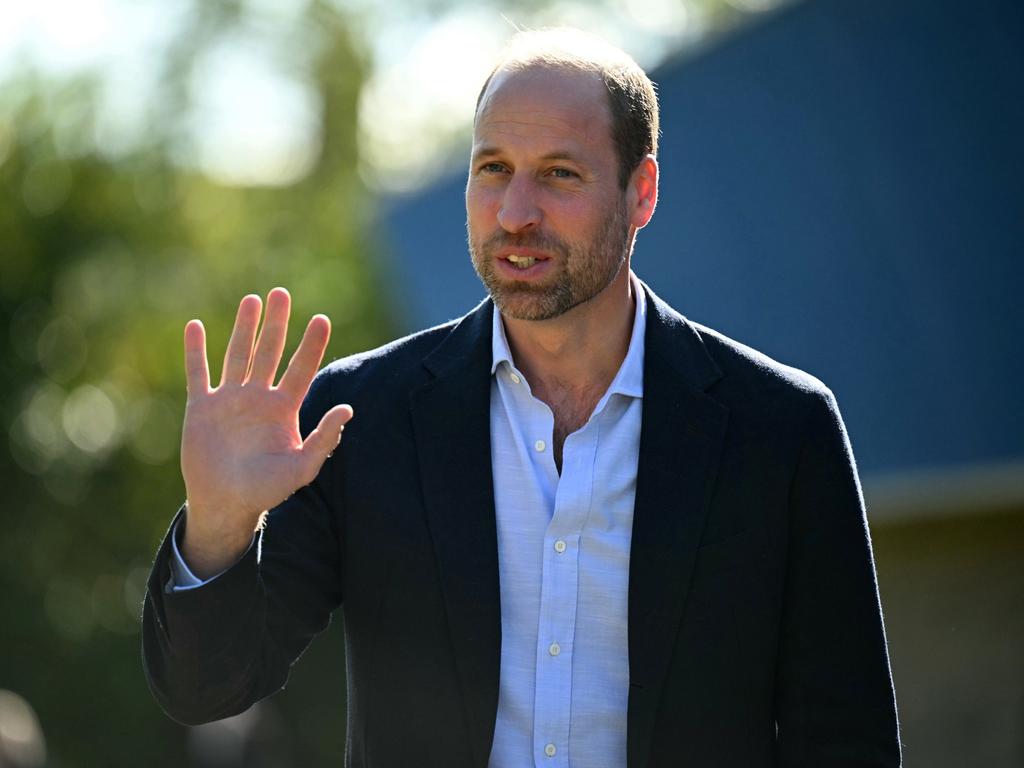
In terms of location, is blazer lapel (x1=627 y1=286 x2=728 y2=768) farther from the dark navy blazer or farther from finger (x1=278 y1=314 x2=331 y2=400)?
finger (x1=278 y1=314 x2=331 y2=400)

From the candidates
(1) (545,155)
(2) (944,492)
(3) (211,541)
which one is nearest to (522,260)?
(1) (545,155)

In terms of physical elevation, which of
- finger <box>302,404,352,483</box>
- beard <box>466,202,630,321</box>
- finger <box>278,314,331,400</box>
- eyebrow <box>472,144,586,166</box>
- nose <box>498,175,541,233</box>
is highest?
eyebrow <box>472,144,586,166</box>

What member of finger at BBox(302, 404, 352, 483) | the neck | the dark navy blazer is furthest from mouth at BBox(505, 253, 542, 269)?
finger at BBox(302, 404, 352, 483)

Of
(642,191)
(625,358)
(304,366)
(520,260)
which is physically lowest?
(304,366)

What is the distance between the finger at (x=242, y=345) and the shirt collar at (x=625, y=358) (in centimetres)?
55

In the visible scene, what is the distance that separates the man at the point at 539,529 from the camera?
308cm

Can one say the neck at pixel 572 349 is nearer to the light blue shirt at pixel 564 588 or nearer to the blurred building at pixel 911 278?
the light blue shirt at pixel 564 588

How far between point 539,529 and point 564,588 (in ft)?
0.46

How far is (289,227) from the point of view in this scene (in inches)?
1078

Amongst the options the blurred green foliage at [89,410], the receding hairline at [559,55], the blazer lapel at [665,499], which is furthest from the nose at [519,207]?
the blurred green foliage at [89,410]

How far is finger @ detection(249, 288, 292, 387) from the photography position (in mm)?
3133

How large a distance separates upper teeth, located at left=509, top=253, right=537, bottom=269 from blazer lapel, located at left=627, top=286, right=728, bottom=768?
1.25 ft

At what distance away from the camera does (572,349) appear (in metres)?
3.48

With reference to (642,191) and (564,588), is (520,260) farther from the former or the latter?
(564,588)
